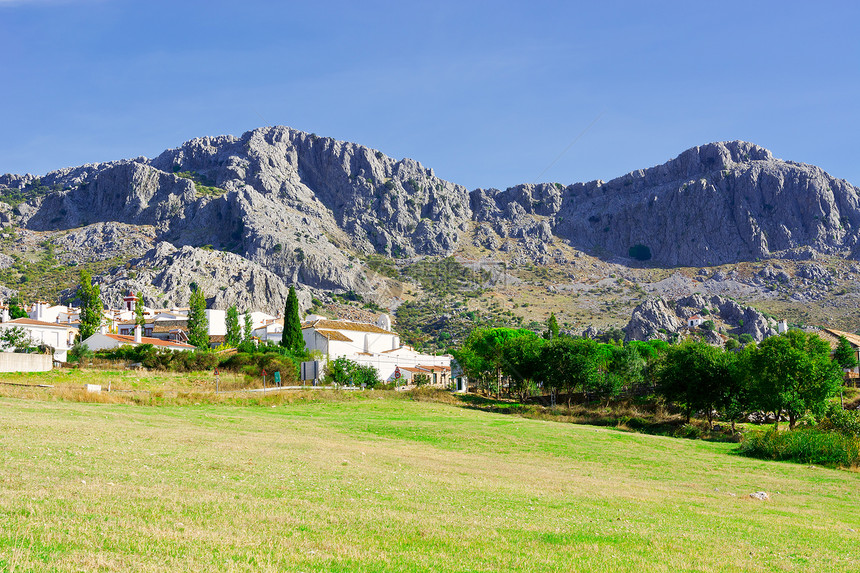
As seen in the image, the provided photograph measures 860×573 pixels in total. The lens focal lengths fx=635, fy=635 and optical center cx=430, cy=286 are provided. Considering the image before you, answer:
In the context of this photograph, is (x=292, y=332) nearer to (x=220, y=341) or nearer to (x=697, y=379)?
(x=220, y=341)

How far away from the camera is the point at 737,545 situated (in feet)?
42.5

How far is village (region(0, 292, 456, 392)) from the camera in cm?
7356

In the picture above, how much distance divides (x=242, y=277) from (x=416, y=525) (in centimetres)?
17046

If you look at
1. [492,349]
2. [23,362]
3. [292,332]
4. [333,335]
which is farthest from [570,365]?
[23,362]

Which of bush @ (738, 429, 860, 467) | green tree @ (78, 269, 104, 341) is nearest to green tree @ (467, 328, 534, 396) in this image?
bush @ (738, 429, 860, 467)

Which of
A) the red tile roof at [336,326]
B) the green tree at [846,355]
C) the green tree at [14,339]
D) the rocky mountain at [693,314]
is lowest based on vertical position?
the green tree at [846,355]

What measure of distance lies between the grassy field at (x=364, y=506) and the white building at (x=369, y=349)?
5418 cm

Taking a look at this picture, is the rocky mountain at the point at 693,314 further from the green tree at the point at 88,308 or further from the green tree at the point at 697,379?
the green tree at the point at 88,308

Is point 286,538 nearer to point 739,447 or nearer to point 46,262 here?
point 739,447

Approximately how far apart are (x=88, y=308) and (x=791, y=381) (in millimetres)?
89041

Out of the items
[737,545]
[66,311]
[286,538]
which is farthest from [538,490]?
[66,311]

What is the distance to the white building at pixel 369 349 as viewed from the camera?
8819 centimetres

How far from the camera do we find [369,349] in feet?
341

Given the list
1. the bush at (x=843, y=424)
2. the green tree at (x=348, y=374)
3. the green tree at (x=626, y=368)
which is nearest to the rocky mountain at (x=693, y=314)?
the green tree at (x=626, y=368)
